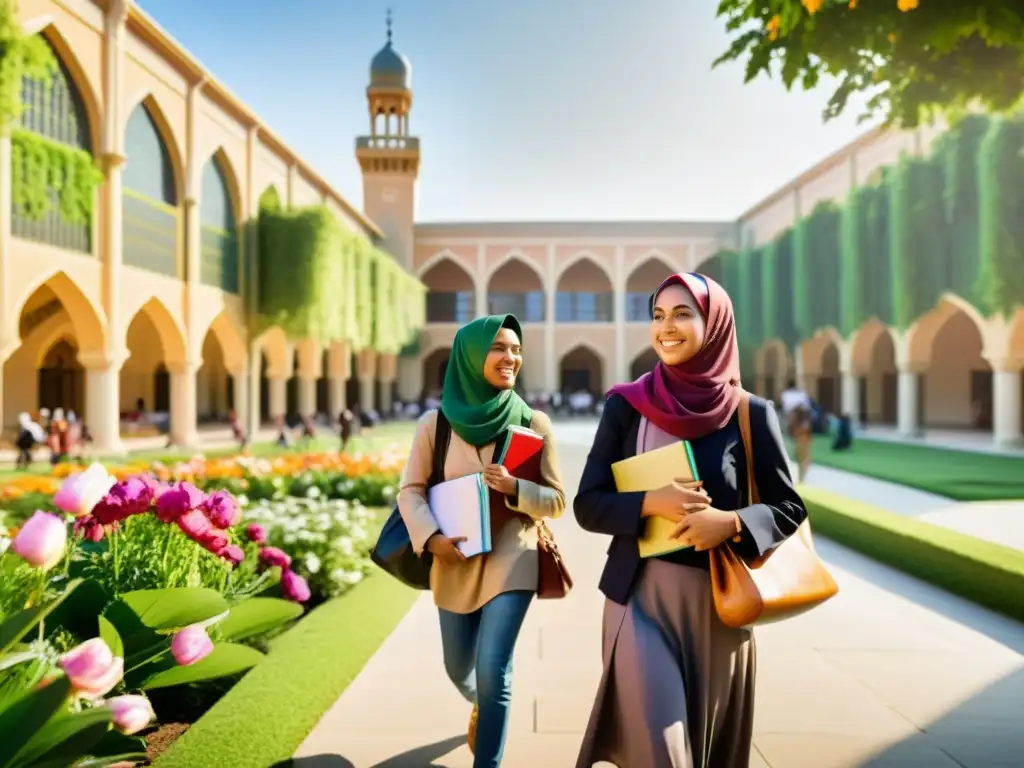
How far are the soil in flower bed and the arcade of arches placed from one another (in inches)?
679

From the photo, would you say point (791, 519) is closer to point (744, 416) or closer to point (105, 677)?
point (744, 416)

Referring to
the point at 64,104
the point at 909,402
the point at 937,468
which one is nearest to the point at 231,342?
the point at 64,104

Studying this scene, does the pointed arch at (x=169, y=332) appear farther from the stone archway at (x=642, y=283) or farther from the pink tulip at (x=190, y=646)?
the stone archway at (x=642, y=283)

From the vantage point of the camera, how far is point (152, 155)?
15.0 metres

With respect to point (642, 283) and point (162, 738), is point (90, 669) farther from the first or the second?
point (642, 283)

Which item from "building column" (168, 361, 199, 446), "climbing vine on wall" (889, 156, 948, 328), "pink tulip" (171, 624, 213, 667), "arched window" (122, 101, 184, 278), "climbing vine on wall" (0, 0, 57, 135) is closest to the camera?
"pink tulip" (171, 624, 213, 667)

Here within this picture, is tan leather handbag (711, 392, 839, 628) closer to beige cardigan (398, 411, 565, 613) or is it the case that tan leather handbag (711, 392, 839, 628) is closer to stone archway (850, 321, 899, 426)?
beige cardigan (398, 411, 565, 613)

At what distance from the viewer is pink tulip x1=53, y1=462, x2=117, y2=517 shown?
1849 mm

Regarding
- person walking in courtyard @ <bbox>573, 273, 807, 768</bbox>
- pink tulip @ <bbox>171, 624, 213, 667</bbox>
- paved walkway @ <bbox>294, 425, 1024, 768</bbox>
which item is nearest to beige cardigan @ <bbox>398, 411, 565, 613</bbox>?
person walking in courtyard @ <bbox>573, 273, 807, 768</bbox>

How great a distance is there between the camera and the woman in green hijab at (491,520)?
2338 mm

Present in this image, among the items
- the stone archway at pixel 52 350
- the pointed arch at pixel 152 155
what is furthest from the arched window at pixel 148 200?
the stone archway at pixel 52 350

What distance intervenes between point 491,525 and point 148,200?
577 inches

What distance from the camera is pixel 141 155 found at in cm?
1459

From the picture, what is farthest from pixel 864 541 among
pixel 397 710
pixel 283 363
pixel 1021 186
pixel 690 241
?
pixel 690 241
